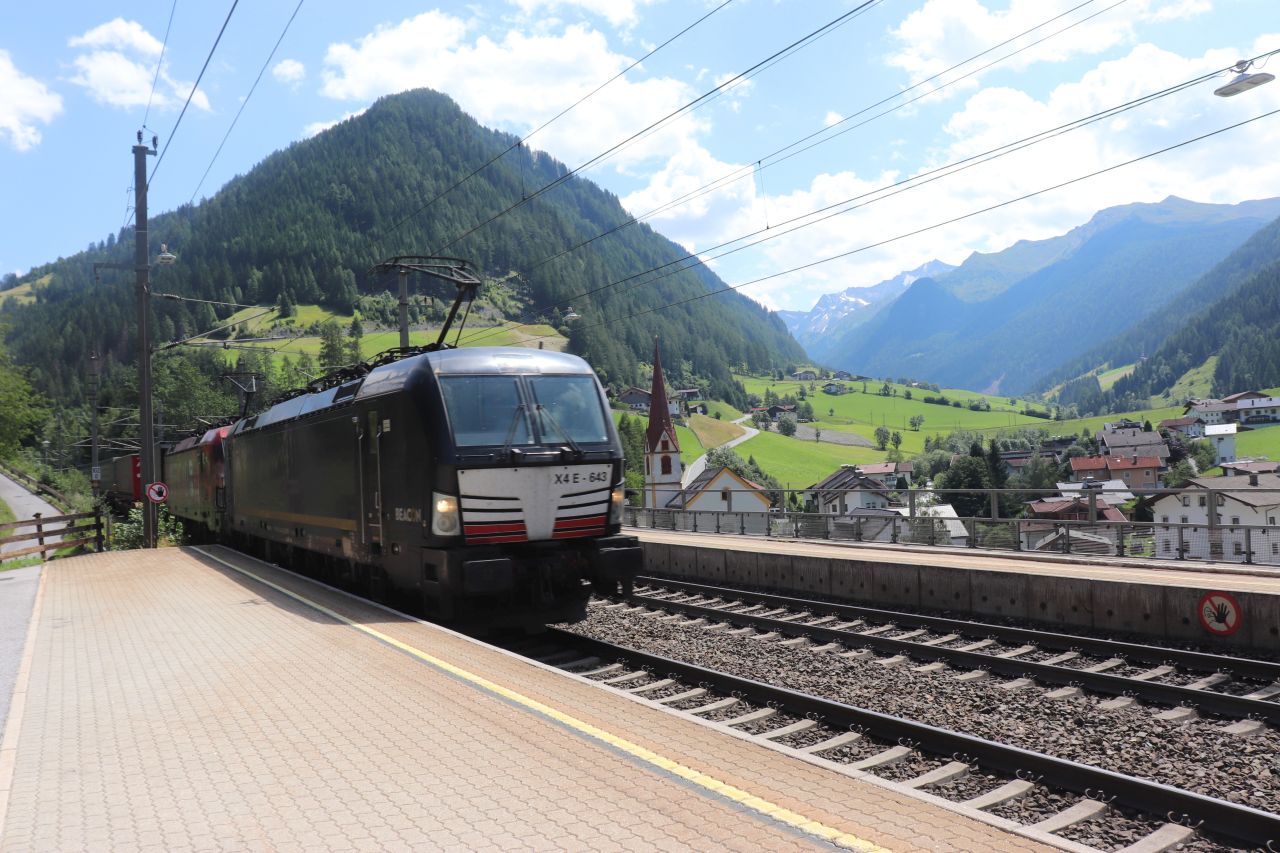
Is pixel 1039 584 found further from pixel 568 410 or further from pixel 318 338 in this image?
pixel 318 338

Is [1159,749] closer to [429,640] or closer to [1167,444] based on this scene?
[429,640]

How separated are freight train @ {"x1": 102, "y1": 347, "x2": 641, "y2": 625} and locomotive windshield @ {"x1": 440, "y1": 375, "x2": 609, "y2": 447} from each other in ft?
0.05

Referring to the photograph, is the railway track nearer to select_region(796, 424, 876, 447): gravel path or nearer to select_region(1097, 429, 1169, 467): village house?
select_region(1097, 429, 1169, 467): village house

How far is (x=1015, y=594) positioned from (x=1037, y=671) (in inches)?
140

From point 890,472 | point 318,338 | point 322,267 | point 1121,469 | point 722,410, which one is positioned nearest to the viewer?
point 1121,469

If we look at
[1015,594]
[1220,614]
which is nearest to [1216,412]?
[1015,594]

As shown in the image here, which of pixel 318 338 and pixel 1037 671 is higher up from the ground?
pixel 318 338

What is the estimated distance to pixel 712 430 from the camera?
141625 millimetres

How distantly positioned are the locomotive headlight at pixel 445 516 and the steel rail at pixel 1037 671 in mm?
4497

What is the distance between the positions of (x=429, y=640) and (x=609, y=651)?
2.10 m

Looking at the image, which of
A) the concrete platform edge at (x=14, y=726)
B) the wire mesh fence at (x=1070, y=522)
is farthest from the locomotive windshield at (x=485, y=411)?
the wire mesh fence at (x=1070, y=522)

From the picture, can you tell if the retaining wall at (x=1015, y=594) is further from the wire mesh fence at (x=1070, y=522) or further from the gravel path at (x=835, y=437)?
the gravel path at (x=835, y=437)

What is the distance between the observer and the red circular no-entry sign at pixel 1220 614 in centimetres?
1032

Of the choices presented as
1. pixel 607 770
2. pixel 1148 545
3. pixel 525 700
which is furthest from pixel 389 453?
pixel 1148 545
